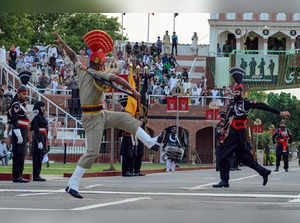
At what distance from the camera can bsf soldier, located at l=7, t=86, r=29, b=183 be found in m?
16.9

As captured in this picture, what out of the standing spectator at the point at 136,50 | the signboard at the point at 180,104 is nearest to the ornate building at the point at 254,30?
the standing spectator at the point at 136,50

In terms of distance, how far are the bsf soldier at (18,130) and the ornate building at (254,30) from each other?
6107 cm

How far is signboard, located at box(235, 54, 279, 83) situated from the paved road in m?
50.0

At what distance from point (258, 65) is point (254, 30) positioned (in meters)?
16.5

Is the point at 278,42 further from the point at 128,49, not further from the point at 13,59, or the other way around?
the point at 13,59

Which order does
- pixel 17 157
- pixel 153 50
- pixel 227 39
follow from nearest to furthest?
pixel 17 157 → pixel 153 50 → pixel 227 39

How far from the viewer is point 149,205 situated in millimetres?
10555

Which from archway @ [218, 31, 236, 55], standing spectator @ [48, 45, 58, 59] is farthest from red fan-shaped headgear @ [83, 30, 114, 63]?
archway @ [218, 31, 236, 55]

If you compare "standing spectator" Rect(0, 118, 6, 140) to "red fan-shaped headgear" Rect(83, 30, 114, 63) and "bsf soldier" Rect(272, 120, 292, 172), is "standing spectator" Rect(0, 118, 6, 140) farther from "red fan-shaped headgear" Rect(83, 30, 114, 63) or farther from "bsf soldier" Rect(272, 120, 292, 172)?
"red fan-shaped headgear" Rect(83, 30, 114, 63)

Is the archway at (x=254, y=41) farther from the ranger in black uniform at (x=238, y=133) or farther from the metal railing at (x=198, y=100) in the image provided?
the ranger in black uniform at (x=238, y=133)

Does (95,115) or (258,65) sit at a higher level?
(258,65)

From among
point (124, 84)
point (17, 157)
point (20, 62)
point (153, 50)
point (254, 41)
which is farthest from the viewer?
point (254, 41)

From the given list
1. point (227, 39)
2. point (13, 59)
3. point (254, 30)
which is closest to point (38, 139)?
point (13, 59)

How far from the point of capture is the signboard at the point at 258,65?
210ft
